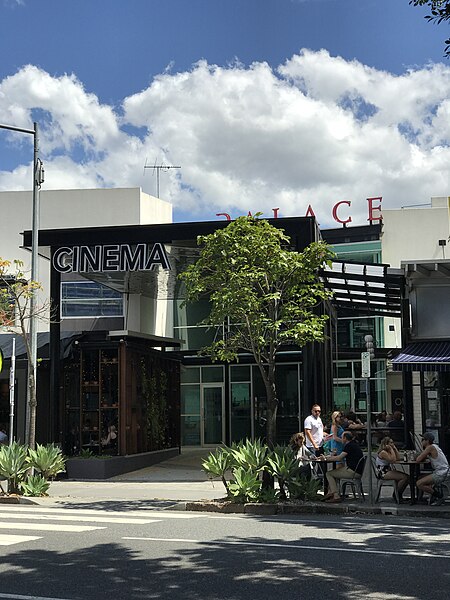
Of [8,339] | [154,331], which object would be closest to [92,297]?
[154,331]

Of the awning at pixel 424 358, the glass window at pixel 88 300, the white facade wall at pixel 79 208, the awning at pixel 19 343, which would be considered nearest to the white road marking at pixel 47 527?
the awning at pixel 424 358

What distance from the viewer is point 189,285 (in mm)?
15781

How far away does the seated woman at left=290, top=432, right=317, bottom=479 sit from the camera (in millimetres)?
14336

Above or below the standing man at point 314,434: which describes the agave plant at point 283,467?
below

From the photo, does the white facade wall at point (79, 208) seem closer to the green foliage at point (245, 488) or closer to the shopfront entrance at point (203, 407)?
the shopfront entrance at point (203, 407)

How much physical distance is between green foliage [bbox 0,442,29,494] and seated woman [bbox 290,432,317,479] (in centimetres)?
532

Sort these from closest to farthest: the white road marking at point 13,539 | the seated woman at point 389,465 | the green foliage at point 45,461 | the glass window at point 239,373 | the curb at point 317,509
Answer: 1. the white road marking at point 13,539
2. the curb at point 317,509
3. the seated woman at point 389,465
4. the green foliage at point 45,461
5. the glass window at point 239,373

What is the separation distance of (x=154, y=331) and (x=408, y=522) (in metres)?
19.3

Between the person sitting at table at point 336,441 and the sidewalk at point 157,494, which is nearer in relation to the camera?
the sidewalk at point 157,494

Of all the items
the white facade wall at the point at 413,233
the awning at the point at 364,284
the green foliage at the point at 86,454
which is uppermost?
the white facade wall at the point at 413,233

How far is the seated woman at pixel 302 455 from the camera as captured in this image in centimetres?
1434

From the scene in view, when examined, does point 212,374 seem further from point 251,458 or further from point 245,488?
point 245,488

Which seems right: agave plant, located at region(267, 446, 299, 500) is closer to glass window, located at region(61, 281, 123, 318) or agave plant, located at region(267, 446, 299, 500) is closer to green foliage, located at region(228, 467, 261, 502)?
green foliage, located at region(228, 467, 261, 502)

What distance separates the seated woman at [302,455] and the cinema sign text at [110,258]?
6.71 meters
